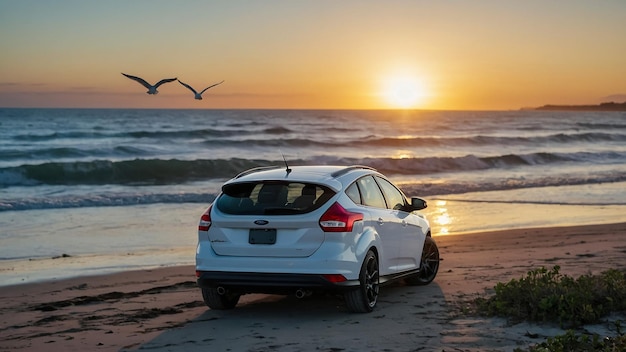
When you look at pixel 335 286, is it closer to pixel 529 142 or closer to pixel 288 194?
pixel 288 194

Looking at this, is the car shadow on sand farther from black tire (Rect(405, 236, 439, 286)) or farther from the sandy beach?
black tire (Rect(405, 236, 439, 286))

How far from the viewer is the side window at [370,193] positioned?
29.2 feet

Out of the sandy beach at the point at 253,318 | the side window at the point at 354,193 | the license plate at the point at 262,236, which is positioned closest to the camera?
the sandy beach at the point at 253,318

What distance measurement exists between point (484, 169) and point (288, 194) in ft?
106

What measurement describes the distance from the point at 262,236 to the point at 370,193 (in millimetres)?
1612

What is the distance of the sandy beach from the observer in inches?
287

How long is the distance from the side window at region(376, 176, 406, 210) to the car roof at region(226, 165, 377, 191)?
544 millimetres

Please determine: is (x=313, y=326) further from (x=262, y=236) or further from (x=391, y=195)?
(x=391, y=195)

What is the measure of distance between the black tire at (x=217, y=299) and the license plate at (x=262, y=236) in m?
0.88

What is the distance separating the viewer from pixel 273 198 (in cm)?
838

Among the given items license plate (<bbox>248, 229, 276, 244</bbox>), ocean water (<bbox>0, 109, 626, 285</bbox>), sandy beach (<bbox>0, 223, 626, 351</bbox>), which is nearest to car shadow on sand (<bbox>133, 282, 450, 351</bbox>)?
sandy beach (<bbox>0, 223, 626, 351</bbox>)

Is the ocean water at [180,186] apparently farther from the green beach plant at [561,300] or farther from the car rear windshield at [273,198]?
the green beach plant at [561,300]

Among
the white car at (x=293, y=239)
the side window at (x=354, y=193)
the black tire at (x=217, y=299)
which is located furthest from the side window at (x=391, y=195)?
the black tire at (x=217, y=299)

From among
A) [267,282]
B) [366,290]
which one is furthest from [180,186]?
[267,282]
